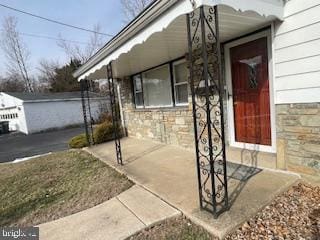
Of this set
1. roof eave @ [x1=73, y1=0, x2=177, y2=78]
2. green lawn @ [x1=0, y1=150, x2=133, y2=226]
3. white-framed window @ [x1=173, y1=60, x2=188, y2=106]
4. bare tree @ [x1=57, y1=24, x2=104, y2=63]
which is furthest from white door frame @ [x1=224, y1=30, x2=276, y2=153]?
bare tree @ [x1=57, y1=24, x2=104, y2=63]

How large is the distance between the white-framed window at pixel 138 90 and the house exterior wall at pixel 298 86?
5.06 metres

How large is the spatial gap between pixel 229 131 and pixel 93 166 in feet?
10.2

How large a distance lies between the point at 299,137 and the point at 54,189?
4068 millimetres

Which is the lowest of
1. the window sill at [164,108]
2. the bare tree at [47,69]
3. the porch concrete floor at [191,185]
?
the porch concrete floor at [191,185]

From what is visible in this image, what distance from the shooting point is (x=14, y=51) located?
27703mm

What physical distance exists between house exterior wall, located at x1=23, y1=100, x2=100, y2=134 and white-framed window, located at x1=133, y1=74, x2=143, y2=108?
12.8m

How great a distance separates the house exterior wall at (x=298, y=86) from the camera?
9.51 ft

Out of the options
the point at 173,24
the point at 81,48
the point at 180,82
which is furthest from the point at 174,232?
the point at 81,48

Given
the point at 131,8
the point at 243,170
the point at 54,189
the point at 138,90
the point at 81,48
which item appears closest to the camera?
the point at 243,170

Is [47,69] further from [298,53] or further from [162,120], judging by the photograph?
[298,53]

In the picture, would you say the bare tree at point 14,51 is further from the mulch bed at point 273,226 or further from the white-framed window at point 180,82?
the mulch bed at point 273,226

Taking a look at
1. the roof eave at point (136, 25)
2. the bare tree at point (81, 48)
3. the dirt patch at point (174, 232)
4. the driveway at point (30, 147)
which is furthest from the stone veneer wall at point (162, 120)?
the bare tree at point (81, 48)

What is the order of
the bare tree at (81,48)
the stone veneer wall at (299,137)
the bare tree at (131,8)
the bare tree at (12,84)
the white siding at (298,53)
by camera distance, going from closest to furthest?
the white siding at (298,53) → the stone veneer wall at (299,137) → the bare tree at (131,8) → the bare tree at (81,48) → the bare tree at (12,84)

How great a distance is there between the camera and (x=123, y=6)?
17.6 meters
